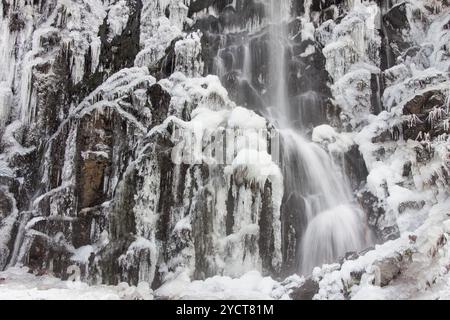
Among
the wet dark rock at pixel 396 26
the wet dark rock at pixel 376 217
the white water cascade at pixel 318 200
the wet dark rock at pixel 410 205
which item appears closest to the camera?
the wet dark rock at pixel 410 205

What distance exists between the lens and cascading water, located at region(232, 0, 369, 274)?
9.57 meters

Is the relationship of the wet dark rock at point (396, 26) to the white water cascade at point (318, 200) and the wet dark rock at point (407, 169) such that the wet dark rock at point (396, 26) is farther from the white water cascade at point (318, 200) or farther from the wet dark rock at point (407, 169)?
the wet dark rock at point (407, 169)

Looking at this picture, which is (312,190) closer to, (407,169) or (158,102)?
(407,169)

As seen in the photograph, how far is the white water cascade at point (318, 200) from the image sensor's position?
9539mm

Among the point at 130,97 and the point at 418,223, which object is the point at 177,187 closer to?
the point at 130,97

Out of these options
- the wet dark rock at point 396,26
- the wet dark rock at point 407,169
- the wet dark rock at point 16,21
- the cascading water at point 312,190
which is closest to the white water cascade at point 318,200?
the cascading water at point 312,190

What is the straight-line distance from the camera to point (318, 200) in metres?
10.2

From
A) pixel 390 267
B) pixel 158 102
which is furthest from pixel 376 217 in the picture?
pixel 158 102

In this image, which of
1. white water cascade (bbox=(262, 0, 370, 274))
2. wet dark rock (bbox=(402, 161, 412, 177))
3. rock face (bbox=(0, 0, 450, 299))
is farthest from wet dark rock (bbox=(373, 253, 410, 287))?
wet dark rock (bbox=(402, 161, 412, 177))

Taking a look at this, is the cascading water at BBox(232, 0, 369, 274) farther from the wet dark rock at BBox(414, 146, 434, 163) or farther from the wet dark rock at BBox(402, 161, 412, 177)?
the wet dark rock at BBox(414, 146, 434, 163)

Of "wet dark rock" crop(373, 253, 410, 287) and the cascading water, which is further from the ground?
the cascading water

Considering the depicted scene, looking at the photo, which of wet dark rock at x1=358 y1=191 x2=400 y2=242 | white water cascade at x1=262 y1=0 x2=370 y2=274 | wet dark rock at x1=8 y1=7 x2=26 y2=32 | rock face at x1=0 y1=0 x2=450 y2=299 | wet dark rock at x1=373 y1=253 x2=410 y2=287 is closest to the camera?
wet dark rock at x1=373 y1=253 x2=410 y2=287

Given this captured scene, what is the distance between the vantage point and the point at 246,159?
10109 millimetres

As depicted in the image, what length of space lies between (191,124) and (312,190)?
8.62ft
